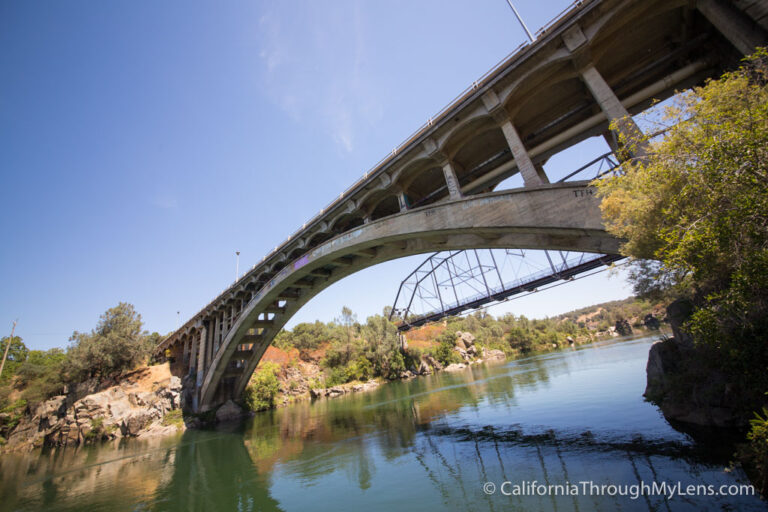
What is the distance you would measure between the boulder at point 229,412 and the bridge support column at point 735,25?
35.3 metres

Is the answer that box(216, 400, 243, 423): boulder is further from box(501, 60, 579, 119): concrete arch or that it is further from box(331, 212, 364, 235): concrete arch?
box(501, 60, 579, 119): concrete arch

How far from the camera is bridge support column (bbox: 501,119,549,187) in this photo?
8719 mm

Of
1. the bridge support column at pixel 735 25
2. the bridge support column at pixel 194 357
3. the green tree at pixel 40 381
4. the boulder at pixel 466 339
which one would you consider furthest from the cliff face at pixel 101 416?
the boulder at pixel 466 339

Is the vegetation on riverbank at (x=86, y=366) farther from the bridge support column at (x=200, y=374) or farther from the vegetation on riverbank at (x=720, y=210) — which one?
the vegetation on riverbank at (x=720, y=210)

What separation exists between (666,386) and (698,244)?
7.15 metres

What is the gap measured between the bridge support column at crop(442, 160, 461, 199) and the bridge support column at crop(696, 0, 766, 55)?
694cm

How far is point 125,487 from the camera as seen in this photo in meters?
10.5

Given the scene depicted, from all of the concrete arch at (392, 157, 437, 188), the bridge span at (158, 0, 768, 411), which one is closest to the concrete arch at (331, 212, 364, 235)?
the bridge span at (158, 0, 768, 411)

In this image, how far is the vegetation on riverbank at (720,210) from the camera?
4.01m

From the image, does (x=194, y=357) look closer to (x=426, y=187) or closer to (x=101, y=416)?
(x=101, y=416)

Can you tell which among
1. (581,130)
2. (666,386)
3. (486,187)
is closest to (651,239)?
(581,130)

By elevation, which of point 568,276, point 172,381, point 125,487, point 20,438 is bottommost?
point 125,487

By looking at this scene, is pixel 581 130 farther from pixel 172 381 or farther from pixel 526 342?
pixel 526 342

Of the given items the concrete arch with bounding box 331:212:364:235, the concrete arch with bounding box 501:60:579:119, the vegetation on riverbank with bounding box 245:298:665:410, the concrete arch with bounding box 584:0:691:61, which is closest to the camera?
the concrete arch with bounding box 584:0:691:61
